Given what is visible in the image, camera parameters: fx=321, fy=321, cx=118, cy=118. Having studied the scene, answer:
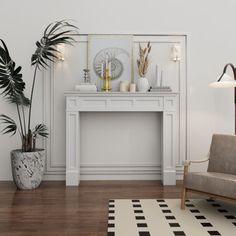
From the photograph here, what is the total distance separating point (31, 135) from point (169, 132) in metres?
1.92

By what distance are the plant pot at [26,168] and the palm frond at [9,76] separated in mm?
875

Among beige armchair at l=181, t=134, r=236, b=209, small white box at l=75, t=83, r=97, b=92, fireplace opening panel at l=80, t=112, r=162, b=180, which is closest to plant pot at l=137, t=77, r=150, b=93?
fireplace opening panel at l=80, t=112, r=162, b=180

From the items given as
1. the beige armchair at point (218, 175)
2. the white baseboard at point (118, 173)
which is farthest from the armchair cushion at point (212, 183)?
the white baseboard at point (118, 173)

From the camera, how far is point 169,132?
14.9ft

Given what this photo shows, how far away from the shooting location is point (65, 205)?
353 centimetres

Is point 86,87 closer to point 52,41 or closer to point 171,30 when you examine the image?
point 52,41

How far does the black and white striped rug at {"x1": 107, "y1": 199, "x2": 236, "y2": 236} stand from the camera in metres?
2.77

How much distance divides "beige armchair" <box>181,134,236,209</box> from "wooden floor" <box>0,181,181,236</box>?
63cm

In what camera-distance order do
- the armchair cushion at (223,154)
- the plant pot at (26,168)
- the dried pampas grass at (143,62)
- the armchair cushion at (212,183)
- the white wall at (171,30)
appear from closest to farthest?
the armchair cushion at (212,183), the armchair cushion at (223,154), the plant pot at (26,168), the dried pampas grass at (143,62), the white wall at (171,30)

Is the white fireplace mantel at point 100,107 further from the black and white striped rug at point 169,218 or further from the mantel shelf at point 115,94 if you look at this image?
the black and white striped rug at point 169,218

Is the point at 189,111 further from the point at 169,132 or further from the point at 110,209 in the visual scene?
the point at 110,209

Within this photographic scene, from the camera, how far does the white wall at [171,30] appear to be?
4785mm

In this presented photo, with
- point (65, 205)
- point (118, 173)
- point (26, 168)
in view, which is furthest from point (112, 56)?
point (65, 205)

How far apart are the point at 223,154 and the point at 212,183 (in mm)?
615
